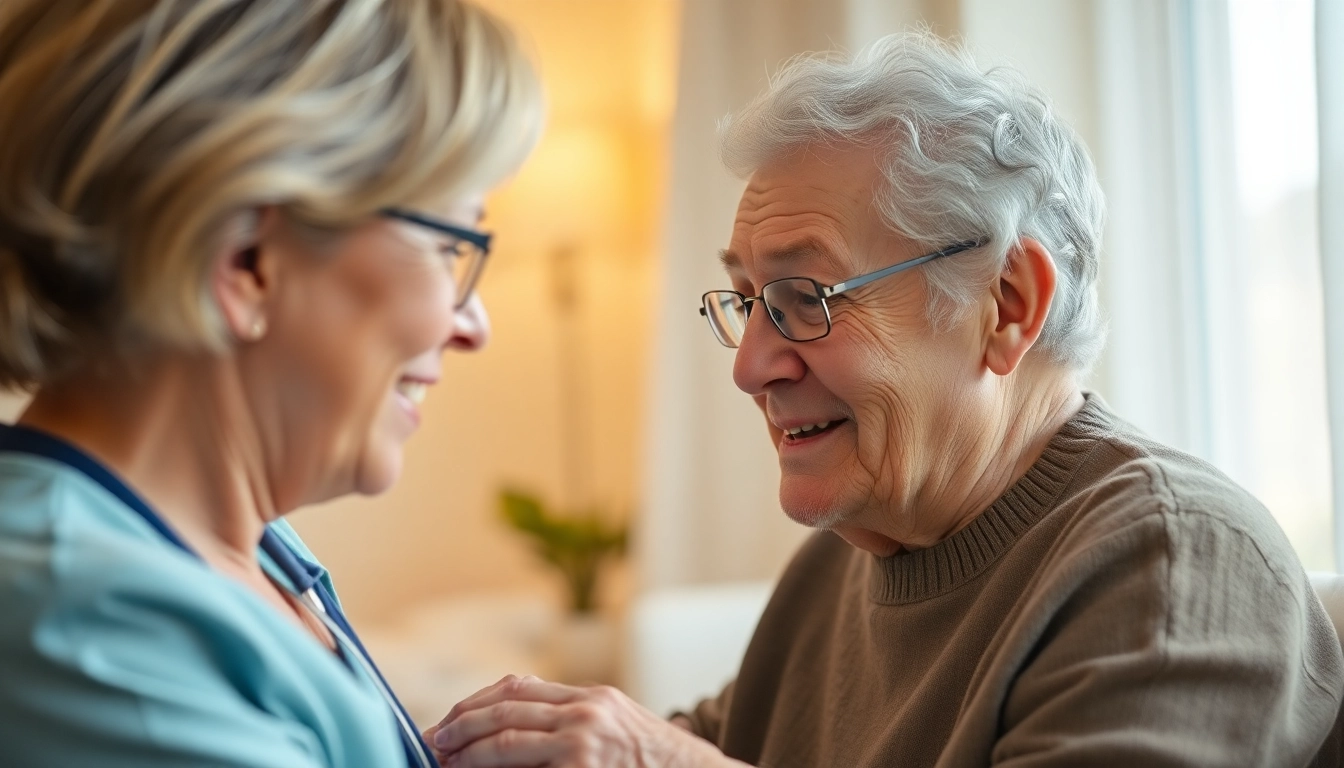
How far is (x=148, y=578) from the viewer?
2.50 feet

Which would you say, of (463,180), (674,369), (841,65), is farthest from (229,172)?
(674,369)

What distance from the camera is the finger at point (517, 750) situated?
3.42 feet

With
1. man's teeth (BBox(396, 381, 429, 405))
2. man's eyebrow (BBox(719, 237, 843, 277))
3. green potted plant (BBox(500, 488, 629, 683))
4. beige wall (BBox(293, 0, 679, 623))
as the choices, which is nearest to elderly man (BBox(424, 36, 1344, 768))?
man's eyebrow (BBox(719, 237, 843, 277))

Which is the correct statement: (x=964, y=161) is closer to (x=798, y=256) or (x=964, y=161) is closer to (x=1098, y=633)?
(x=798, y=256)

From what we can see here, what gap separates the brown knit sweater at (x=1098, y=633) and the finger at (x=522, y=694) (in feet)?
1.25

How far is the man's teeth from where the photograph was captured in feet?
3.23

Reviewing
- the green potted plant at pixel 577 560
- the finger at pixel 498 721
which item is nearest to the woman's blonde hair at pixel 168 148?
the finger at pixel 498 721

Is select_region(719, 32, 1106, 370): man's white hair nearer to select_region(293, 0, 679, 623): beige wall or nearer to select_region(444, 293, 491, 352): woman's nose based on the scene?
select_region(444, 293, 491, 352): woman's nose

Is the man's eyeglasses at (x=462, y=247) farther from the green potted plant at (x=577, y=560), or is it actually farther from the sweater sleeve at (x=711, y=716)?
the green potted plant at (x=577, y=560)

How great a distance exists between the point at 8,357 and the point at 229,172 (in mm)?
215

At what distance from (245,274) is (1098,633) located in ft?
2.60

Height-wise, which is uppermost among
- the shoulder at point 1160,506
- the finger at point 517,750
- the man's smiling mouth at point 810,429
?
the man's smiling mouth at point 810,429

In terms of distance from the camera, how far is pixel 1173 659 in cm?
99

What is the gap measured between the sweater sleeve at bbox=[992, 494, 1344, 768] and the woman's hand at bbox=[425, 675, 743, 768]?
312mm
